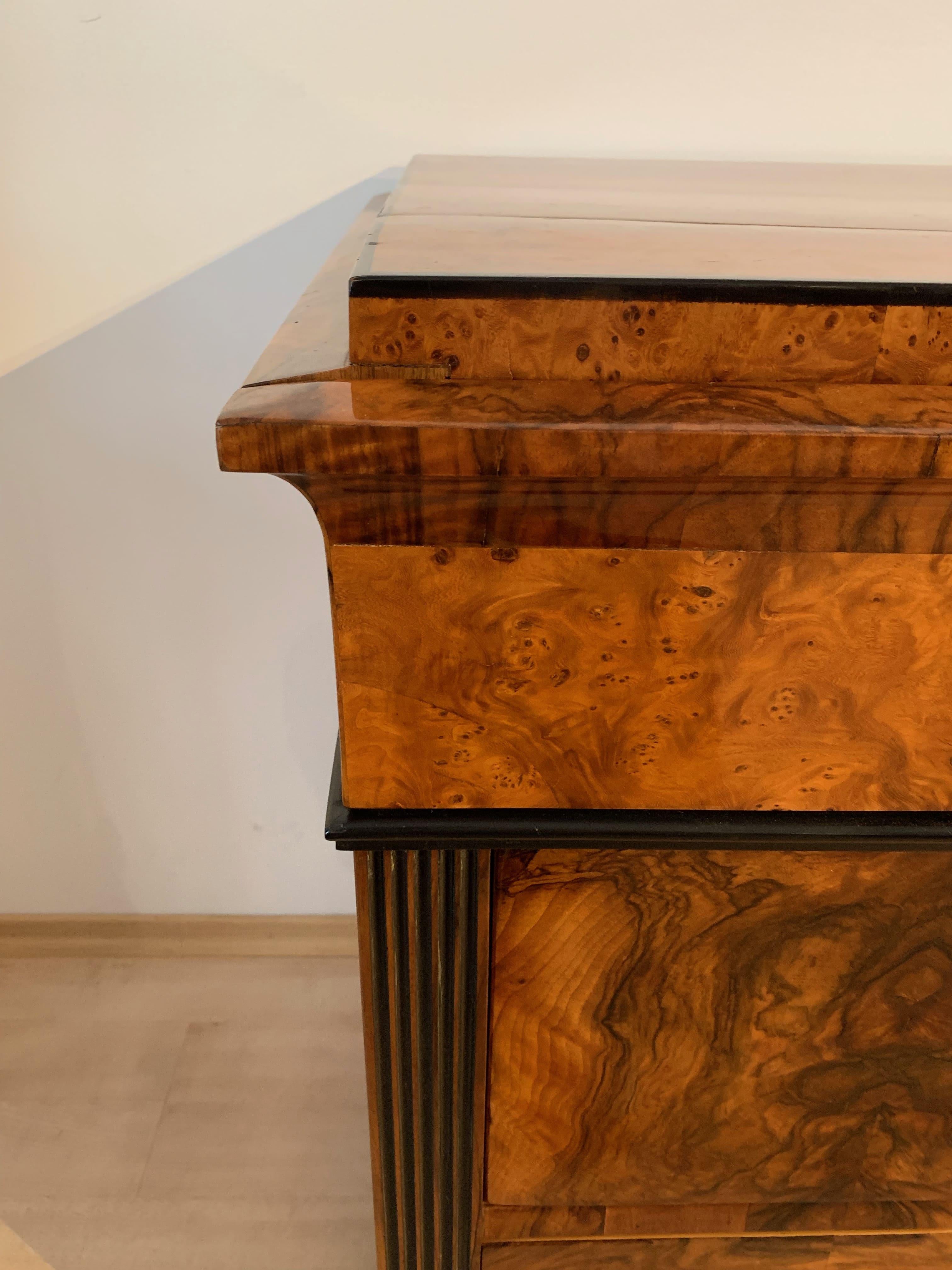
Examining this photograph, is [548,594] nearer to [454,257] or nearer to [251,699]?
[454,257]

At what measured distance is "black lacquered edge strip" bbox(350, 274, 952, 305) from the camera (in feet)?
1.36

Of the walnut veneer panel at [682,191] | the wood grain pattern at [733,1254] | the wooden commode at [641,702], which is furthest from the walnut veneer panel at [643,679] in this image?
the wood grain pattern at [733,1254]

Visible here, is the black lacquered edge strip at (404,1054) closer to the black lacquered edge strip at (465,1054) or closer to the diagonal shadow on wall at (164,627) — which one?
the black lacquered edge strip at (465,1054)

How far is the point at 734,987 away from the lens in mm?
572

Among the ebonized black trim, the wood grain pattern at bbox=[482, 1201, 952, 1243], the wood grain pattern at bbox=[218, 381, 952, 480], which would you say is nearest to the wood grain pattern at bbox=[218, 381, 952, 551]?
the wood grain pattern at bbox=[218, 381, 952, 480]

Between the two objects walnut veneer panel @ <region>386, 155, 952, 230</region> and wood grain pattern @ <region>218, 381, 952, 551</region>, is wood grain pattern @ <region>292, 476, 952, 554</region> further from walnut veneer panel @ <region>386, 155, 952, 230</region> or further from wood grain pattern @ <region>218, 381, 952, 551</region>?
walnut veneer panel @ <region>386, 155, 952, 230</region>

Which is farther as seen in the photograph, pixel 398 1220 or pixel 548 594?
pixel 398 1220

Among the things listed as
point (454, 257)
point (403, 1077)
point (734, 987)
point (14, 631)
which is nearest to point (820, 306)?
point (454, 257)

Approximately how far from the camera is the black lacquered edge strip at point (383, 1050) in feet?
1.76

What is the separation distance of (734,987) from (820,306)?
1.29 feet

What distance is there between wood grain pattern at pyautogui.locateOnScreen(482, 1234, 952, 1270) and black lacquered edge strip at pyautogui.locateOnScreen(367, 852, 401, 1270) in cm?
7

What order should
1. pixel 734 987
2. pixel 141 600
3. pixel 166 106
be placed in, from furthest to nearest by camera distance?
1. pixel 141 600
2. pixel 166 106
3. pixel 734 987

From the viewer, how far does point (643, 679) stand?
0.47 meters

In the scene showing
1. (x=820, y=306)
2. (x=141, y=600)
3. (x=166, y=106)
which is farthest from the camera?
(x=141, y=600)
